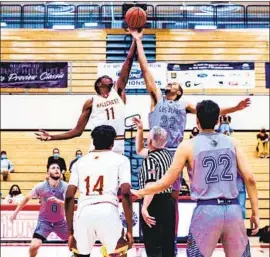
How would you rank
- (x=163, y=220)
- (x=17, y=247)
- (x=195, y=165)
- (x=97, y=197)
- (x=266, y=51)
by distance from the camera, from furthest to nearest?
(x=266, y=51)
(x=17, y=247)
(x=163, y=220)
(x=97, y=197)
(x=195, y=165)

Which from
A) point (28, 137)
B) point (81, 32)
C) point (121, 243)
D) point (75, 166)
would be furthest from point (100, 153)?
point (81, 32)

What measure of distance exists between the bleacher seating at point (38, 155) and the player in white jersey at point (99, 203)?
11.1 m

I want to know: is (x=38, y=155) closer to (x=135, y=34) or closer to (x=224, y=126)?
(x=224, y=126)

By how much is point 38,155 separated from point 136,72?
378 cm

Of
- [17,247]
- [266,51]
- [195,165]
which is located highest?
[266,51]

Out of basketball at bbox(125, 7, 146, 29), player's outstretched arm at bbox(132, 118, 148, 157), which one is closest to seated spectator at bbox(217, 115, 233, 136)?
basketball at bbox(125, 7, 146, 29)

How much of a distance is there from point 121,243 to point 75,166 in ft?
2.43

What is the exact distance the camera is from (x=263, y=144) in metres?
15.9

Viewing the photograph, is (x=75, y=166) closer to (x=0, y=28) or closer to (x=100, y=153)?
(x=100, y=153)

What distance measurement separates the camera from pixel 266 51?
17734 millimetres

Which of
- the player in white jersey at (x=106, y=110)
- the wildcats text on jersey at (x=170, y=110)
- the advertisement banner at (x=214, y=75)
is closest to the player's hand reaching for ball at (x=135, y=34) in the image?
the player in white jersey at (x=106, y=110)

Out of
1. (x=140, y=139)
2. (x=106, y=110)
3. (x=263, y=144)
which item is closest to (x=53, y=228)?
(x=106, y=110)

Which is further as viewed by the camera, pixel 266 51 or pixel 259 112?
pixel 266 51

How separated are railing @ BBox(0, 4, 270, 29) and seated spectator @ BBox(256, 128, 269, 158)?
4.37 metres
